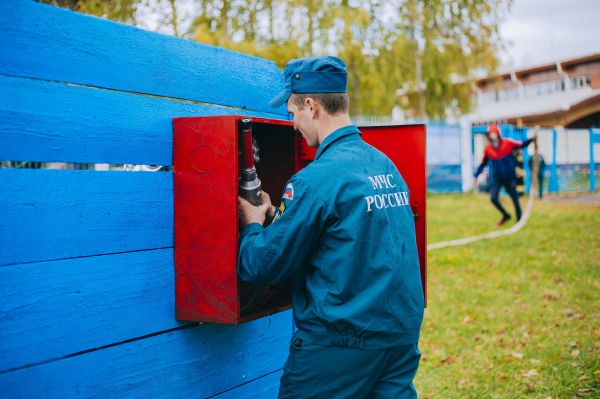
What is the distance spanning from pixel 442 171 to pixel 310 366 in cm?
2085

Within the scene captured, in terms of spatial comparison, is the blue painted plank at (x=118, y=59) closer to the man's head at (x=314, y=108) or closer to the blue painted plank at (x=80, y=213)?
the blue painted plank at (x=80, y=213)

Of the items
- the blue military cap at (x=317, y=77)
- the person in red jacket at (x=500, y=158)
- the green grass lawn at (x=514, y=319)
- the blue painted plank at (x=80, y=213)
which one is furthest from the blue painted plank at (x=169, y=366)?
the person in red jacket at (x=500, y=158)

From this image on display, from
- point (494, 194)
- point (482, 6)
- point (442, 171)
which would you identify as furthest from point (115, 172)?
point (482, 6)

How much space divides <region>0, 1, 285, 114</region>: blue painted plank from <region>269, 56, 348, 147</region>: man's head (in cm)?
57

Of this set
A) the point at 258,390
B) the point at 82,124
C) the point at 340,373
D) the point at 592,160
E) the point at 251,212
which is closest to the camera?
the point at 340,373

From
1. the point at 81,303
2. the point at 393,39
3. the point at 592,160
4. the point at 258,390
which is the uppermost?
the point at 393,39

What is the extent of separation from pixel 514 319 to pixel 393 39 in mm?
21082

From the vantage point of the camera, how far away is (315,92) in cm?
234

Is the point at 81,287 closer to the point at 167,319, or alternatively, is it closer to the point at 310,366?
the point at 167,319

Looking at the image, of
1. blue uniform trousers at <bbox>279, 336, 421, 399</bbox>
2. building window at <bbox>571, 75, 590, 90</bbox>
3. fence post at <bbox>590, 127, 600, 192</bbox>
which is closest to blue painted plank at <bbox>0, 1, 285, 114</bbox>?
blue uniform trousers at <bbox>279, 336, 421, 399</bbox>

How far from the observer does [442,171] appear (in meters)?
22.2

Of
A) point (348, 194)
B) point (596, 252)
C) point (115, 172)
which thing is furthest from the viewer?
point (596, 252)

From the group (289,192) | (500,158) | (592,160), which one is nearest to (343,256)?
(289,192)

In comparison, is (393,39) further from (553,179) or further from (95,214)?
(95,214)
